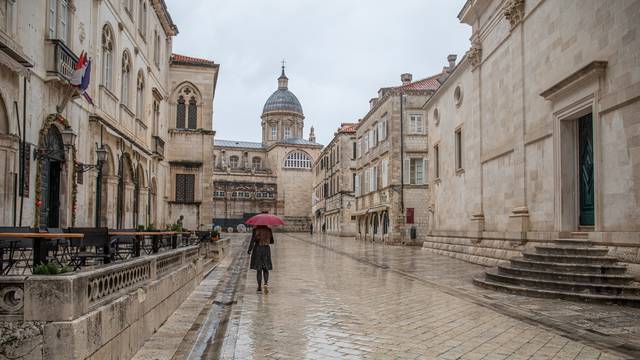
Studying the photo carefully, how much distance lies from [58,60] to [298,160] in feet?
257

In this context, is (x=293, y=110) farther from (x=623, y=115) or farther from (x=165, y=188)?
(x=623, y=115)

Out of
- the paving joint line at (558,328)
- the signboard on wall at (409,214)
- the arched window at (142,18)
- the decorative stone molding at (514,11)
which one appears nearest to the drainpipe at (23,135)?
the paving joint line at (558,328)

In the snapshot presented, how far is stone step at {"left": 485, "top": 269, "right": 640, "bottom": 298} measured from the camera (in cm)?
989

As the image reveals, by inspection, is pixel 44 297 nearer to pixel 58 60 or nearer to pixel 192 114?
pixel 58 60

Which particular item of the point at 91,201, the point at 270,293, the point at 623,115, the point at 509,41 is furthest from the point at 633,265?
→ the point at 91,201

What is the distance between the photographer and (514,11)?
16.5 meters

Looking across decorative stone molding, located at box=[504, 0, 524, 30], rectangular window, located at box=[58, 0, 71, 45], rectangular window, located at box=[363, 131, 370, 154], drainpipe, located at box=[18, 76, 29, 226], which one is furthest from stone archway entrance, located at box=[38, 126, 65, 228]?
rectangular window, located at box=[363, 131, 370, 154]

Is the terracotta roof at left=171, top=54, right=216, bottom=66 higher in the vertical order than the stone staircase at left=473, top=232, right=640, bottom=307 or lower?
higher

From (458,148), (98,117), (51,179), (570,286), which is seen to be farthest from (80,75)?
(458,148)

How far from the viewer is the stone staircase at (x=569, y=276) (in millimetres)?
10008

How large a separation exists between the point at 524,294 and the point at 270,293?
524cm

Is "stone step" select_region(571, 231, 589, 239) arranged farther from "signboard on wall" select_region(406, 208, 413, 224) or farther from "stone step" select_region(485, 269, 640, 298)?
"signboard on wall" select_region(406, 208, 413, 224)

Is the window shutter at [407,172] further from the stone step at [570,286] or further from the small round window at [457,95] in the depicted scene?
the stone step at [570,286]

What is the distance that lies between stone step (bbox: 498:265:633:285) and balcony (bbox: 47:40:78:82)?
474 inches
